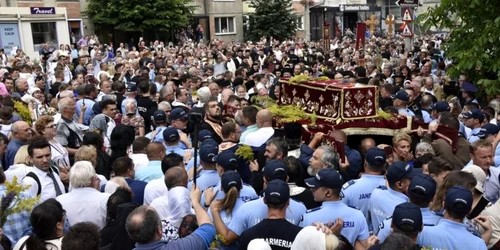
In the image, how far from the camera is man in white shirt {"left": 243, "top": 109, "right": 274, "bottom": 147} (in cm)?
731

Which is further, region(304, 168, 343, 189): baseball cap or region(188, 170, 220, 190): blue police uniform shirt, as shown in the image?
region(188, 170, 220, 190): blue police uniform shirt

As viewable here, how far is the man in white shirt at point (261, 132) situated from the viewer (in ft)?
24.0

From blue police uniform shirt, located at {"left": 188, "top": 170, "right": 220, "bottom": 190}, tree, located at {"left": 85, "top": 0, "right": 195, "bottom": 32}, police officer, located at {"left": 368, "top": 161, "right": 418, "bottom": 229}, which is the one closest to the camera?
police officer, located at {"left": 368, "top": 161, "right": 418, "bottom": 229}

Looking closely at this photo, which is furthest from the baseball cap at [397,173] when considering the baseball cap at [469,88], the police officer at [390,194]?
the baseball cap at [469,88]

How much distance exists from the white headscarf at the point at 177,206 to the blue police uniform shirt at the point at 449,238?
199 centimetres

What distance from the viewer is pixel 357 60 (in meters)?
16.5

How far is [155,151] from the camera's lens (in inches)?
248

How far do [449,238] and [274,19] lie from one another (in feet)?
110

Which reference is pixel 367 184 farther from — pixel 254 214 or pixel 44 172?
pixel 44 172

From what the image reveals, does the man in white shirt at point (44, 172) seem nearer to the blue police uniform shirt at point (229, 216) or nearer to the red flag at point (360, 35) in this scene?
the blue police uniform shirt at point (229, 216)

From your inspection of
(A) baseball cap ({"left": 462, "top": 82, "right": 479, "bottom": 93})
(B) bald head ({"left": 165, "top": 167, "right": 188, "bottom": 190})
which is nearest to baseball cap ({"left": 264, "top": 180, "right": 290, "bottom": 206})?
(B) bald head ({"left": 165, "top": 167, "right": 188, "bottom": 190})

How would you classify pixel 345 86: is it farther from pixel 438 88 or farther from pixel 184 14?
pixel 184 14

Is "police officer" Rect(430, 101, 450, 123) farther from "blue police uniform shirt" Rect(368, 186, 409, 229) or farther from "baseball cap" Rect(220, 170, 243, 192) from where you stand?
"baseball cap" Rect(220, 170, 243, 192)

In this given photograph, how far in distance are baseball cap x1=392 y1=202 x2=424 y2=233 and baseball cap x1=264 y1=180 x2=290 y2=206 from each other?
862 mm
